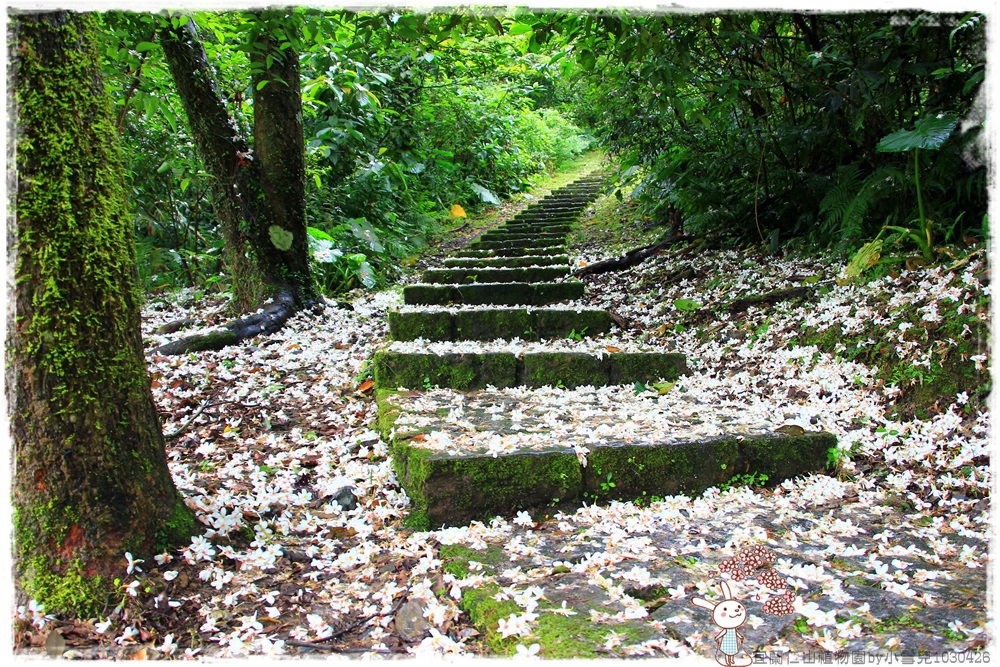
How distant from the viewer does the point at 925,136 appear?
3535mm

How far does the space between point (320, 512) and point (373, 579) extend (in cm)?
59

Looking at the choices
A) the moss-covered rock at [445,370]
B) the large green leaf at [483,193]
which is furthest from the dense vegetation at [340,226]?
the large green leaf at [483,193]

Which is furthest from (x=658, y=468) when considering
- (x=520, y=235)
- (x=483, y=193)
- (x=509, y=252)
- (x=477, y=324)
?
(x=483, y=193)

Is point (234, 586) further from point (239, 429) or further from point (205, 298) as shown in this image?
point (205, 298)

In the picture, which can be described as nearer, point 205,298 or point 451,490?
point 451,490

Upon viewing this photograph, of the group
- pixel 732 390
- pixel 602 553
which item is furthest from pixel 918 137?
pixel 602 553

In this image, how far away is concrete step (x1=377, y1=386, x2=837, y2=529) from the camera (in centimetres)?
236

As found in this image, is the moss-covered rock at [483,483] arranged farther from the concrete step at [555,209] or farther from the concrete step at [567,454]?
the concrete step at [555,209]

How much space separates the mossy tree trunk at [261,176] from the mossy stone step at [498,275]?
1.43 meters

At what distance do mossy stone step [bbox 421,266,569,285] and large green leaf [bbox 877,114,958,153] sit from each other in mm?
3365

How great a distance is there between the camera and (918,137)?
357cm

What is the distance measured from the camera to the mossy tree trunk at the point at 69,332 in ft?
5.48

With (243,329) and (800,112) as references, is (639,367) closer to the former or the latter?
(243,329)

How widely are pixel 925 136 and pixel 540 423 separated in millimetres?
2776
